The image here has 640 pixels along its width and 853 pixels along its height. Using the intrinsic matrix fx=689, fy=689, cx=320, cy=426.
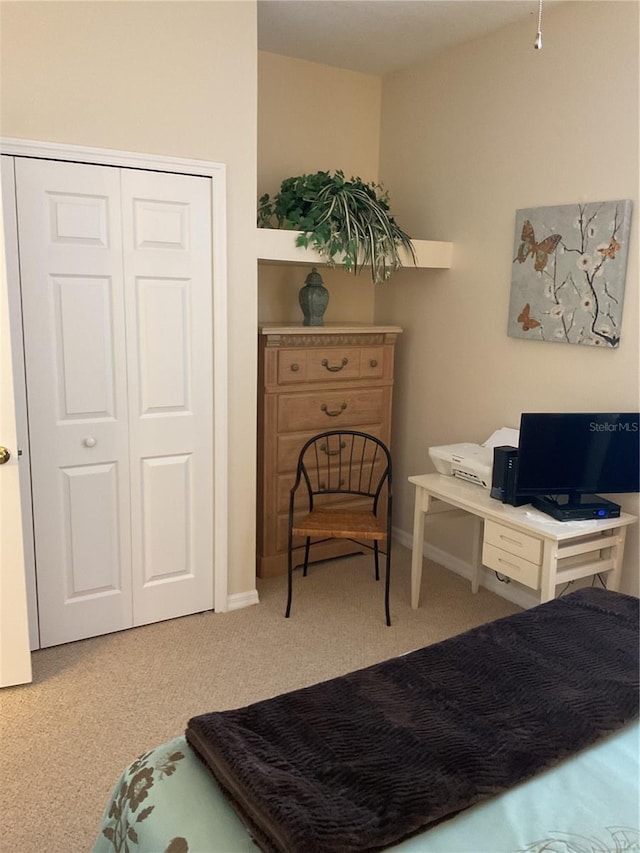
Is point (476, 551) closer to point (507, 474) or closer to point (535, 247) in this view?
point (507, 474)

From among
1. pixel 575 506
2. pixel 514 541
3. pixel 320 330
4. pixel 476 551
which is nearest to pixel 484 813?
pixel 514 541

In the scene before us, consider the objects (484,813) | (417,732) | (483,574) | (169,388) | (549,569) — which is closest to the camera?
(484,813)

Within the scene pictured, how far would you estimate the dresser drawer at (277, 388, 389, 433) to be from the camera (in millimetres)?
3570

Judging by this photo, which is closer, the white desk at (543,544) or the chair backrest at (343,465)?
the white desk at (543,544)

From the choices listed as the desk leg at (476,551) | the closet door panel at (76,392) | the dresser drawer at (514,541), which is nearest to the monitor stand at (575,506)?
the dresser drawer at (514,541)

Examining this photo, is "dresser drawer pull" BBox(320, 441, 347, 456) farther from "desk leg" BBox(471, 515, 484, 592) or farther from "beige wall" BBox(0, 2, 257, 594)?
"desk leg" BBox(471, 515, 484, 592)

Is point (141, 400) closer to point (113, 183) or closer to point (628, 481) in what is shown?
point (113, 183)

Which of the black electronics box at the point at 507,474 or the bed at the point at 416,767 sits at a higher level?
the black electronics box at the point at 507,474

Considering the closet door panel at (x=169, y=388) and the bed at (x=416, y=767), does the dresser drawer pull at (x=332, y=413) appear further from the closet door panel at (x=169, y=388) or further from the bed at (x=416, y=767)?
the bed at (x=416, y=767)

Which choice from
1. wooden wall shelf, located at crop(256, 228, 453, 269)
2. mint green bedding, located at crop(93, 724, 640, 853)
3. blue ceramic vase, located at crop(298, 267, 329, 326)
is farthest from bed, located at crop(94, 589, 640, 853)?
blue ceramic vase, located at crop(298, 267, 329, 326)

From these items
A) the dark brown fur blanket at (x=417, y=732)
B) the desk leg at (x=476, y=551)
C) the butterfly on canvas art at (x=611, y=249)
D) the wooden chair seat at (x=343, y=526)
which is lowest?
the desk leg at (x=476, y=551)

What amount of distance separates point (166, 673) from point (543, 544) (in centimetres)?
157

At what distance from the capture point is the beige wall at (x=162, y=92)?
2.52 metres

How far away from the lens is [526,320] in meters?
3.24
